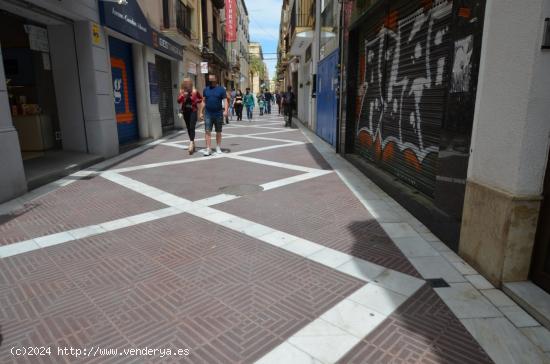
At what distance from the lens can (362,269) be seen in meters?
3.28

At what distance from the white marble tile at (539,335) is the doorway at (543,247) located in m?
0.48

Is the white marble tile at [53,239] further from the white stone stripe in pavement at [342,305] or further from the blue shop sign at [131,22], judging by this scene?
the blue shop sign at [131,22]

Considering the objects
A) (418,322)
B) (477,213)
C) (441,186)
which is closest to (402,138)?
(441,186)

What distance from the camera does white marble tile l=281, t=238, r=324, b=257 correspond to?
3.64 metres

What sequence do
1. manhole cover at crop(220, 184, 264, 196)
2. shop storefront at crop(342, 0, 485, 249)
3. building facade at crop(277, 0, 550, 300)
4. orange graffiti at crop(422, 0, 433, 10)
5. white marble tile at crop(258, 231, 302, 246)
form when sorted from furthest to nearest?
manhole cover at crop(220, 184, 264, 196) < orange graffiti at crop(422, 0, 433, 10) < white marble tile at crop(258, 231, 302, 246) < shop storefront at crop(342, 0, 485, 249) < building facade at crop(277, 0, 550, 300)

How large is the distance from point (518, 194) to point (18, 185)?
6.55 meters

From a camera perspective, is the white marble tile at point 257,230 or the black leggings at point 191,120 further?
the black leggings at point 191,120

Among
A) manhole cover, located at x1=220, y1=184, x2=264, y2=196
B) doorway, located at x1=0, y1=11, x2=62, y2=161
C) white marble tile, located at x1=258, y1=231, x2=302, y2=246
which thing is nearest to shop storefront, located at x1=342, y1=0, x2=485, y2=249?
white marble tile, located at x1=258, y1=231, x2=302, y2=246

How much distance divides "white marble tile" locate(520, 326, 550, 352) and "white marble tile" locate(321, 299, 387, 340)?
0.91m

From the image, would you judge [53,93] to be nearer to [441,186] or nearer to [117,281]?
[117,281]

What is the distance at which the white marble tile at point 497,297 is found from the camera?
2.74 metres

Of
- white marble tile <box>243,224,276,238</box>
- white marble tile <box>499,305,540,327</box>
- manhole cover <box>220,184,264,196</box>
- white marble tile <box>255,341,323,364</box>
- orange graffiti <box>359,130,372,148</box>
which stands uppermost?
orange graffiti <box>359,130,372,148</box>

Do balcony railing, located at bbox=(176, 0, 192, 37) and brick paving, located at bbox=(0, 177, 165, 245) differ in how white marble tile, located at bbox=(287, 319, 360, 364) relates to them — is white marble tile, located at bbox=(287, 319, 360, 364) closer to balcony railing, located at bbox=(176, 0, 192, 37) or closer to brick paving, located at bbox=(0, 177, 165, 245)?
brick paving, located at bbox=(0, 177, 165, 245)

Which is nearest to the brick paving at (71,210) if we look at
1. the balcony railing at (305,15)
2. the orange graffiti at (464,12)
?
the orange graffiti at (464,12)
